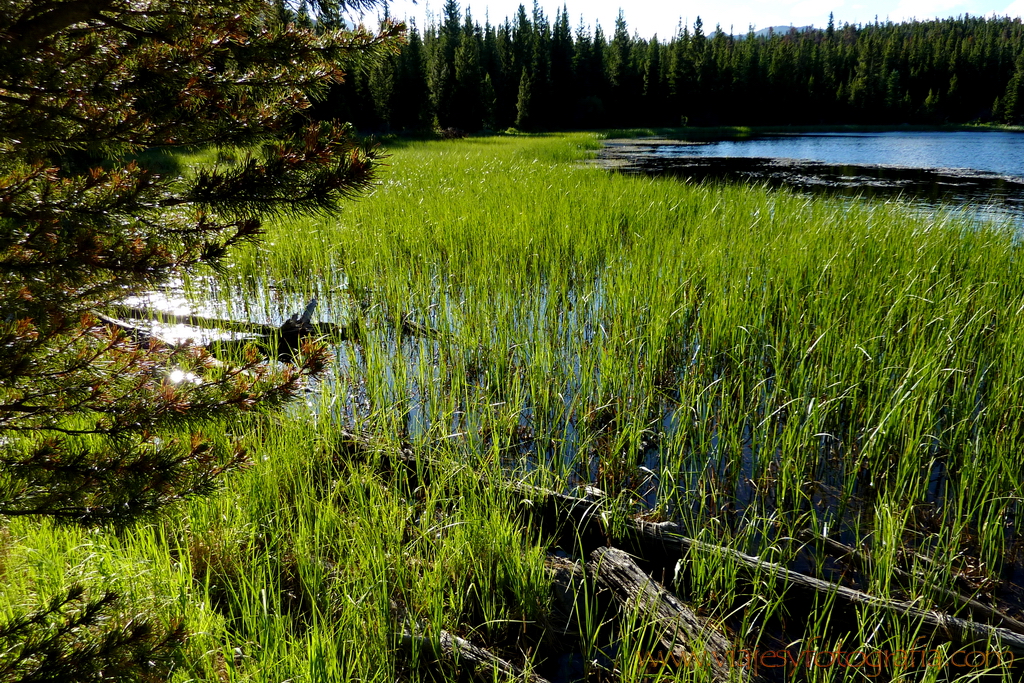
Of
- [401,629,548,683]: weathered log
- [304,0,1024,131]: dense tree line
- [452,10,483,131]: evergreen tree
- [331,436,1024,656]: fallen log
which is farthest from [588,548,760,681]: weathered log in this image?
[304,0,1024,131]: dense tree line

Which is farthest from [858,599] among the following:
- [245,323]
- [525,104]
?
[525,104]

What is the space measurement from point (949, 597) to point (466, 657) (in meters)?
1.93

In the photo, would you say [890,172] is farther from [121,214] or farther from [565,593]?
[121,214]

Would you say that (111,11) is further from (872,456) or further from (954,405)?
(954,405)

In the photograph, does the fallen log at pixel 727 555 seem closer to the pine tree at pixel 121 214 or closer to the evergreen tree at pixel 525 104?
the pine tree at pixel 121 214

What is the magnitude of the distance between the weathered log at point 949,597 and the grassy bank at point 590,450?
0.17ft

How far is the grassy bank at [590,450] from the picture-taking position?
217 cm

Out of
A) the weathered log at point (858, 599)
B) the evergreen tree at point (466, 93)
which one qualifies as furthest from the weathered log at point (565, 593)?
the evergreen tree at point (466, 93)

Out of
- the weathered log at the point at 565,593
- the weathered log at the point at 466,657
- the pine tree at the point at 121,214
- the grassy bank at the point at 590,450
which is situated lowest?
the weathered log at the point at 565,593

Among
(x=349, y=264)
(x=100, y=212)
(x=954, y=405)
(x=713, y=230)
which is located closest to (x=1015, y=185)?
(x=713, y=230)

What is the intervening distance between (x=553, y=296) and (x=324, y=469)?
2.64 m

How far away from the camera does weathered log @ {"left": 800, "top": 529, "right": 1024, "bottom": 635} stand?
2.19m

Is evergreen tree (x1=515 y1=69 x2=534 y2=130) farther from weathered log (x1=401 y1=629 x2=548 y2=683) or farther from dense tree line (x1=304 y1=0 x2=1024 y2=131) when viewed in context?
weathered log (x1=401 y1=629 x2=548 y2=683)

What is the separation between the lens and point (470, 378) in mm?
4426
